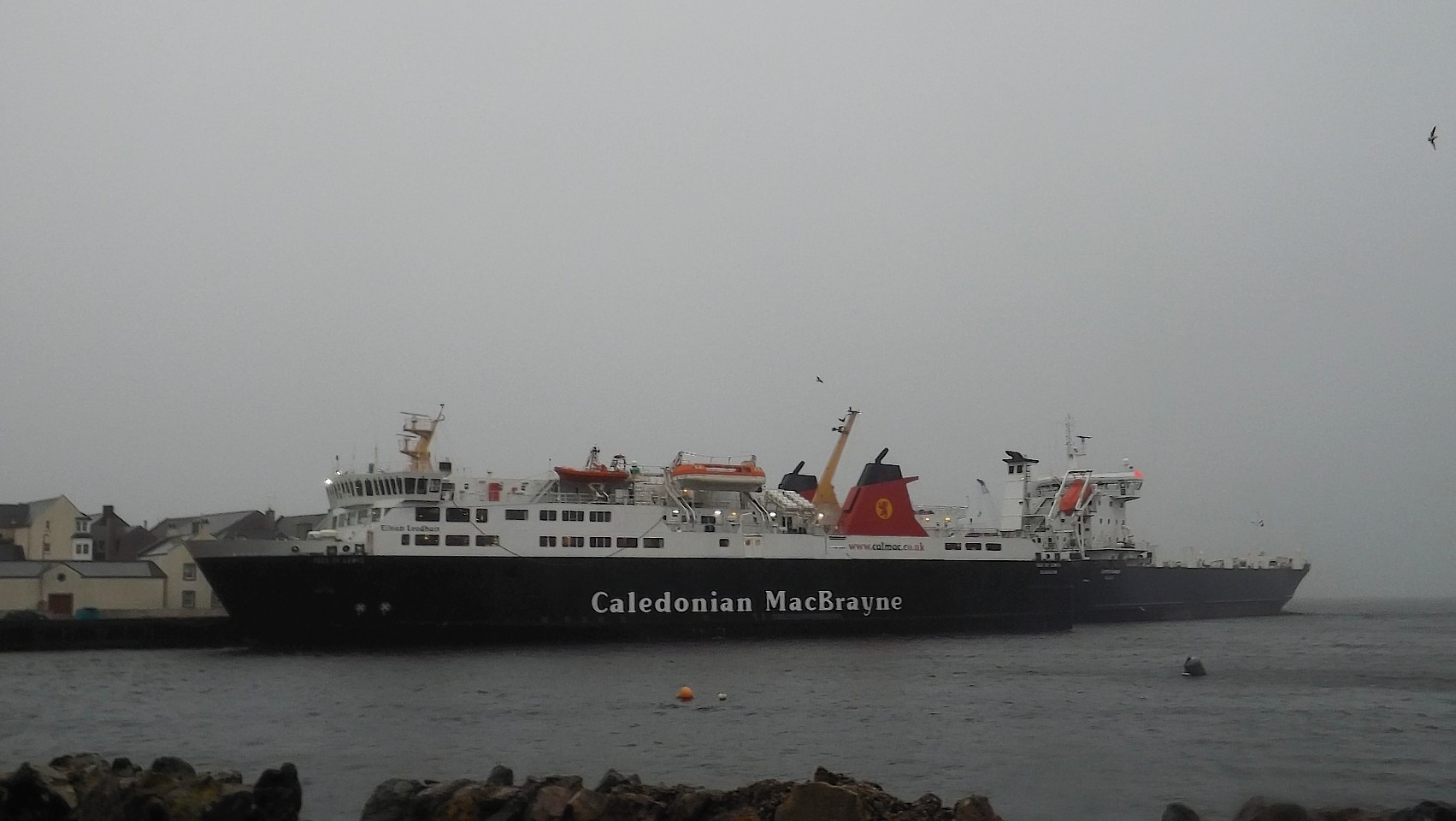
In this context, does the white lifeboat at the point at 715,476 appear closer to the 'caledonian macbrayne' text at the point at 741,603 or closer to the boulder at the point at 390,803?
the 'caledonian macbrayne' text at the point at 741,603

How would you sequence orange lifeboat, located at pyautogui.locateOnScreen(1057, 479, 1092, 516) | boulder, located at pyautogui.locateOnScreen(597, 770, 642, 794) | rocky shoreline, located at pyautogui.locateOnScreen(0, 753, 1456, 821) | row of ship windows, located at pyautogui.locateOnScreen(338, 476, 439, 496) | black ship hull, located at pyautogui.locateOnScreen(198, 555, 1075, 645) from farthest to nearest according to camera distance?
1. orange lifeboat, located at pyautogui.locateOnScreen(1057, 479, 1092, 516)
2. row of ship windows, located at pyautogui.locateOnScreen(338, 476, 439, 496)
3. black ship hull, located at pyautogui.locateOnScreen(198, 555, 1075, 645)
4. boulder, located at pyautogui.locateOnScreen(597, 770, 642, 794)
5. rocky shoreline, located at pyautogui.locateOnScreen(0, 753, 1456, 821)

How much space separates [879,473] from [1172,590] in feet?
59.6

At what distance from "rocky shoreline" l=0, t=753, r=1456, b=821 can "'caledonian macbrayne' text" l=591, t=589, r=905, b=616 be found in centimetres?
1675

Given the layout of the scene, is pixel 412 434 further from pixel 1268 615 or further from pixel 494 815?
pixel 1268 615

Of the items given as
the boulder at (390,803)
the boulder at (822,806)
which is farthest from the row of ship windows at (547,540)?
the boulder at (822,806)

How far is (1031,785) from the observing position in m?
13.3

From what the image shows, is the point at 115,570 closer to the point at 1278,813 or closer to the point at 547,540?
the point at 547,540

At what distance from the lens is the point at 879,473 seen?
34406mm

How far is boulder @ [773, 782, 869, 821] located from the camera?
32.1 ft

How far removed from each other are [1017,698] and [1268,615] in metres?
39.9

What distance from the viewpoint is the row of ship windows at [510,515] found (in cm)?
2775

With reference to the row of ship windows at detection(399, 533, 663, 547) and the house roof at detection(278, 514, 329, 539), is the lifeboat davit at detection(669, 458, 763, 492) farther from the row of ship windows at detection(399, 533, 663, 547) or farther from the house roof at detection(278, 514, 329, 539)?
the house roof at detection(278, 514, 329, 539)

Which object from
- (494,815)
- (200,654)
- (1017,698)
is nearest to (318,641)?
(200,654)

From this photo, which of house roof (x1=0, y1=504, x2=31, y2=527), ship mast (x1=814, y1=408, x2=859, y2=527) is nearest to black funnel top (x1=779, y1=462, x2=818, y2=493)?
ship mast (x1=814, y1=408, x2=859, y2=527)
